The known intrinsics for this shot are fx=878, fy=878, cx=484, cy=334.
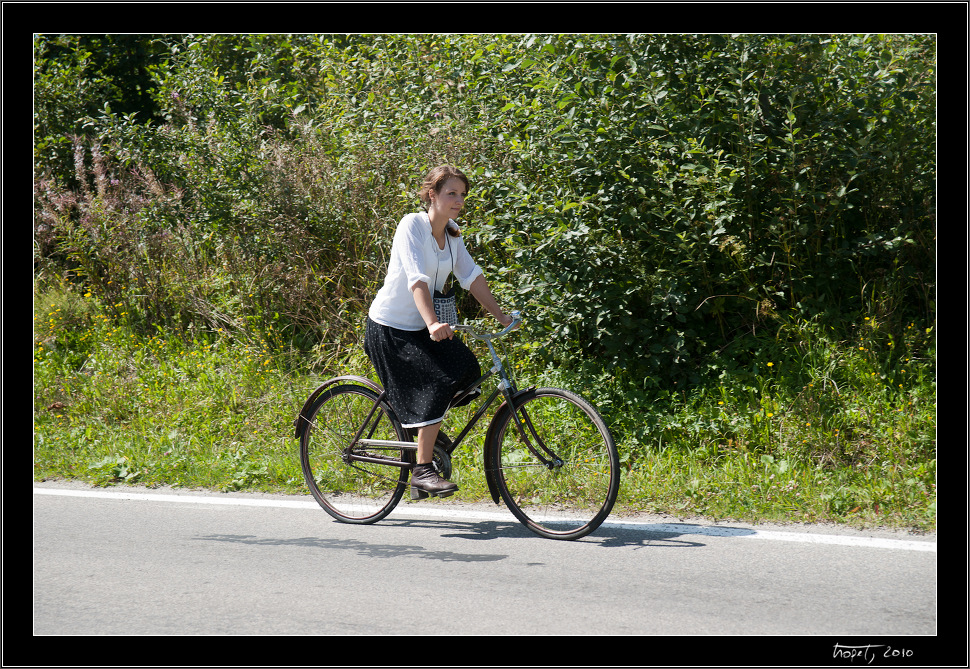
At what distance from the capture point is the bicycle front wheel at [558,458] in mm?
5094

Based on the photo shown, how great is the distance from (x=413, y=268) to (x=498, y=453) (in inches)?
48.5

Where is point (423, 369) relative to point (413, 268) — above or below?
below

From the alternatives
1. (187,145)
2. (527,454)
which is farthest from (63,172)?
(527,454)

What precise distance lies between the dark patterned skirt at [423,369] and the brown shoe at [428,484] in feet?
0.93

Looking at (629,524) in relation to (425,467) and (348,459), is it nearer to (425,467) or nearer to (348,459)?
(425,467)

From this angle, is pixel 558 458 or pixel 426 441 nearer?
pixel 558 458

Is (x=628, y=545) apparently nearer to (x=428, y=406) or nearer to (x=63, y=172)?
(x=428, y=406)

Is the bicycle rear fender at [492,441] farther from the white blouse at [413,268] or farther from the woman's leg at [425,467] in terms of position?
the white blouse at [413,268]

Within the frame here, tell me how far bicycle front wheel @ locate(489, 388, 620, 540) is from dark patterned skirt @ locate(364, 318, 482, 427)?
0.35 metres

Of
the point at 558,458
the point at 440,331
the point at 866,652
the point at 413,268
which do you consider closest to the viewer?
the point at 866,652

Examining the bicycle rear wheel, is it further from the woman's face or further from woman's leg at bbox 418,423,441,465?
the woman's face

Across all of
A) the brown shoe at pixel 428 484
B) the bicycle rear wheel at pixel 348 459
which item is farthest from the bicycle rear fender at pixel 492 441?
the bicycle rear wheel at pixel 348 459

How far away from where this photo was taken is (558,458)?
527 centimetres

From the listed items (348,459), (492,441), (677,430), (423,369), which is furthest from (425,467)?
(677,430)
